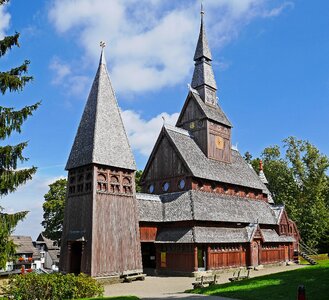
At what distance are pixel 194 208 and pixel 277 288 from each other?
15.2 metres

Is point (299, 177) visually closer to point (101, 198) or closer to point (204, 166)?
point (204, 166)

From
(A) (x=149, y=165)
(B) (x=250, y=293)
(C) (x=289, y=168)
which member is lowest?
(B) (x=250, y=293)

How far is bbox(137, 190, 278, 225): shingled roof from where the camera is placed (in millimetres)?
33250

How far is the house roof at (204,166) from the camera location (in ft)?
121

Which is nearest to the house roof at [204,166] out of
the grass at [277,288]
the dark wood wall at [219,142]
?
the dark wood wall at [219,142]

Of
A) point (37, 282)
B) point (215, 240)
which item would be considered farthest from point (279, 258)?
point (37, 282)

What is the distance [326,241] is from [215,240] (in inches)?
1162

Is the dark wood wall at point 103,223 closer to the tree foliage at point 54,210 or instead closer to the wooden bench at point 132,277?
the wooden bench at point 132,277

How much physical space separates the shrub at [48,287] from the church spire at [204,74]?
1160 inches

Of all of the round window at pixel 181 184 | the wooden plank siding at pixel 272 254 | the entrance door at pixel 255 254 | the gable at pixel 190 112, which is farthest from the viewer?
the gable at pixel 190 112

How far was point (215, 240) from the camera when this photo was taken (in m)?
32.6

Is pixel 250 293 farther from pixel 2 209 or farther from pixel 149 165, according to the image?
pixel 149 165

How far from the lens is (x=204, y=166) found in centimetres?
3828

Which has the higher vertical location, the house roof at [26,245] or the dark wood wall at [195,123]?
the dark wood wall at [195,123]
